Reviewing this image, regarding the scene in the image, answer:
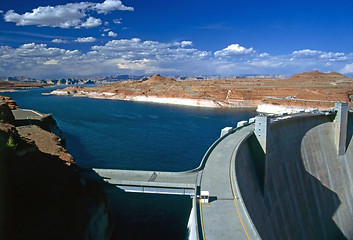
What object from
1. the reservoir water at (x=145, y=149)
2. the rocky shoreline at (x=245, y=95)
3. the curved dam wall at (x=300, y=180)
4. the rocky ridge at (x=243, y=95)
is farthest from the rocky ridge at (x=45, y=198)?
the rocky ridge at (x=243, y=95)

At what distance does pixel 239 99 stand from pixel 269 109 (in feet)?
47.2

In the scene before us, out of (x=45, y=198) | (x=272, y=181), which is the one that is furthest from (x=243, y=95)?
(x=45, y=198)

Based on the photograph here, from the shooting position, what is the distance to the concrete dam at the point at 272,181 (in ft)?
47.9

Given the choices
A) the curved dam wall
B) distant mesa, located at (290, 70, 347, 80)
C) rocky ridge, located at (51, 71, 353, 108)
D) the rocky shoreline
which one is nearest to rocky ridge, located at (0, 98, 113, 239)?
the curved dam wall

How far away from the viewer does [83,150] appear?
4022 centimetres

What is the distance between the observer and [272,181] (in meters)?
22.9

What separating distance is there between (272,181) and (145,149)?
2080cm

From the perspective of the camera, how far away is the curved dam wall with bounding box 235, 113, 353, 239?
20.9 m

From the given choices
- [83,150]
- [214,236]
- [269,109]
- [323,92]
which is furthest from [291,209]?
[323,92]

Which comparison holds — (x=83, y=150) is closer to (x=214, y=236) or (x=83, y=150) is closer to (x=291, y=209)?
(x=291, y=209)

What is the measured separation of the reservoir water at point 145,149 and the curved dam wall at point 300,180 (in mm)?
6120

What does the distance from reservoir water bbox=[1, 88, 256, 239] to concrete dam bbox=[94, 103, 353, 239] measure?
3547 mm

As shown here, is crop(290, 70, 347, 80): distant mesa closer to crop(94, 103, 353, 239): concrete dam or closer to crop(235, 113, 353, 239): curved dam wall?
crop(94, 103, 353, 239): concrete dam

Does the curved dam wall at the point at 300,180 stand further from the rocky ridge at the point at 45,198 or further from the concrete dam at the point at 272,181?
the rocky ridge at the point at 45,198
